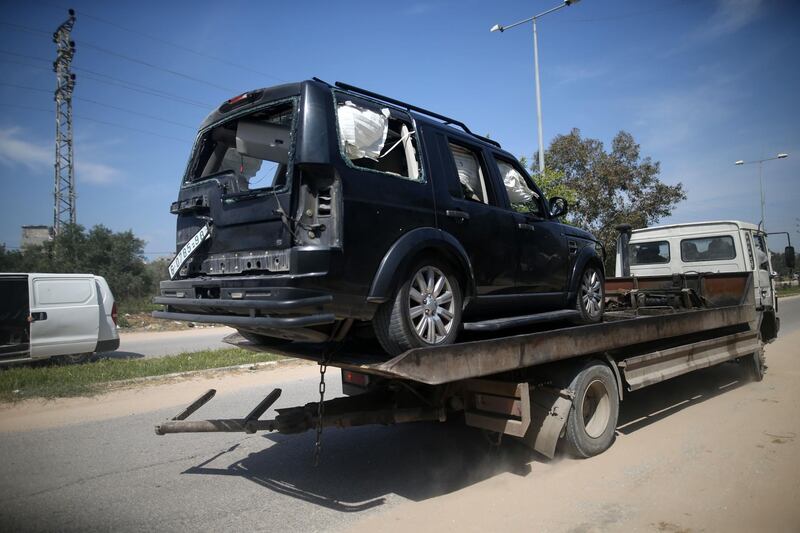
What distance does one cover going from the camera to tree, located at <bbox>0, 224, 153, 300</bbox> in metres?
25.5

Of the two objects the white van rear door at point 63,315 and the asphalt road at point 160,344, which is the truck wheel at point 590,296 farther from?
the white van rear door at point 63,315

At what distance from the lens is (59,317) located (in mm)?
9305

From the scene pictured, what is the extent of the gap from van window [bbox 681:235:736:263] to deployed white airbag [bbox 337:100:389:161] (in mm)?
7463

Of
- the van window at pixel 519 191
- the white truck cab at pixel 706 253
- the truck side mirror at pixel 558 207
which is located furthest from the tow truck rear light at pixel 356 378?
the white truck cab at pixel 706 253

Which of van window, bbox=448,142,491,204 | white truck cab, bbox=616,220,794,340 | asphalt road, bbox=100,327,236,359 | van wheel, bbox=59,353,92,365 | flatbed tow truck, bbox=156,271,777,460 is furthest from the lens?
asphalt road, bbox=100,327,236,359

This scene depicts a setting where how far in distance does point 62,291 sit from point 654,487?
9945 mm

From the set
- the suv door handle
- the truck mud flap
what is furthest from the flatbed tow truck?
the suv door handle

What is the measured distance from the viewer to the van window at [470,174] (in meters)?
4.31

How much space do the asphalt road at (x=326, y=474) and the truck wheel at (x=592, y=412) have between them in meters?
0.15

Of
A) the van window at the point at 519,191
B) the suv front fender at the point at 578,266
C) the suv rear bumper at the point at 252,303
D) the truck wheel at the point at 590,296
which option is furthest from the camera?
the truck wheel at the point at 590,296

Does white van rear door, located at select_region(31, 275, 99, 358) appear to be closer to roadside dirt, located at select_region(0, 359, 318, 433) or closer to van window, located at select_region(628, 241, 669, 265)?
roadside dirt, located at select_region(0, 359, 318, 433)

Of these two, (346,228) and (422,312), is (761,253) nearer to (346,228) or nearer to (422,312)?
(422,312)

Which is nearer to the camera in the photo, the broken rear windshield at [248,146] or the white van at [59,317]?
the broken rear windshield at [248,146]

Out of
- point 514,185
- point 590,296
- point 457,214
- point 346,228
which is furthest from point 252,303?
point 590,296
